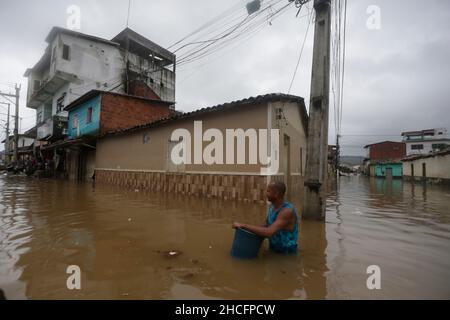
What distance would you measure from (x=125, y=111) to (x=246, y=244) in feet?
55.4

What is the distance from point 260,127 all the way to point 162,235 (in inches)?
191

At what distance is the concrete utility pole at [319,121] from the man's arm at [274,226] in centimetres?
242

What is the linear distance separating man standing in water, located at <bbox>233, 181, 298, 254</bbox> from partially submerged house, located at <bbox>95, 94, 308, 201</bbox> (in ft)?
14.0

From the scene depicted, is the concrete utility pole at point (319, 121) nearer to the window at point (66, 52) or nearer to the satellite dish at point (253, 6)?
the satellite dish at point (253, 6)

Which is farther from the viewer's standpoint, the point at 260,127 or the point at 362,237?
the point at 260,127

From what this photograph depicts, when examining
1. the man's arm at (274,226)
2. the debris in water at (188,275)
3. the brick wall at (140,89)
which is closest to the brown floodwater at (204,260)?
the debris in water at (188,275)

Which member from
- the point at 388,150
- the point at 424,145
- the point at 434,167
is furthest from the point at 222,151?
the point at 388,150

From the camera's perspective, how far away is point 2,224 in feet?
15.8

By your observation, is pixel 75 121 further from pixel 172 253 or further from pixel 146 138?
pixel 172 253

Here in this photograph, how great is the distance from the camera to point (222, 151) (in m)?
8.67

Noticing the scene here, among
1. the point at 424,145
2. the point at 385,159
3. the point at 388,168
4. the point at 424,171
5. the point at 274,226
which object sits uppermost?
the point at 424,145
